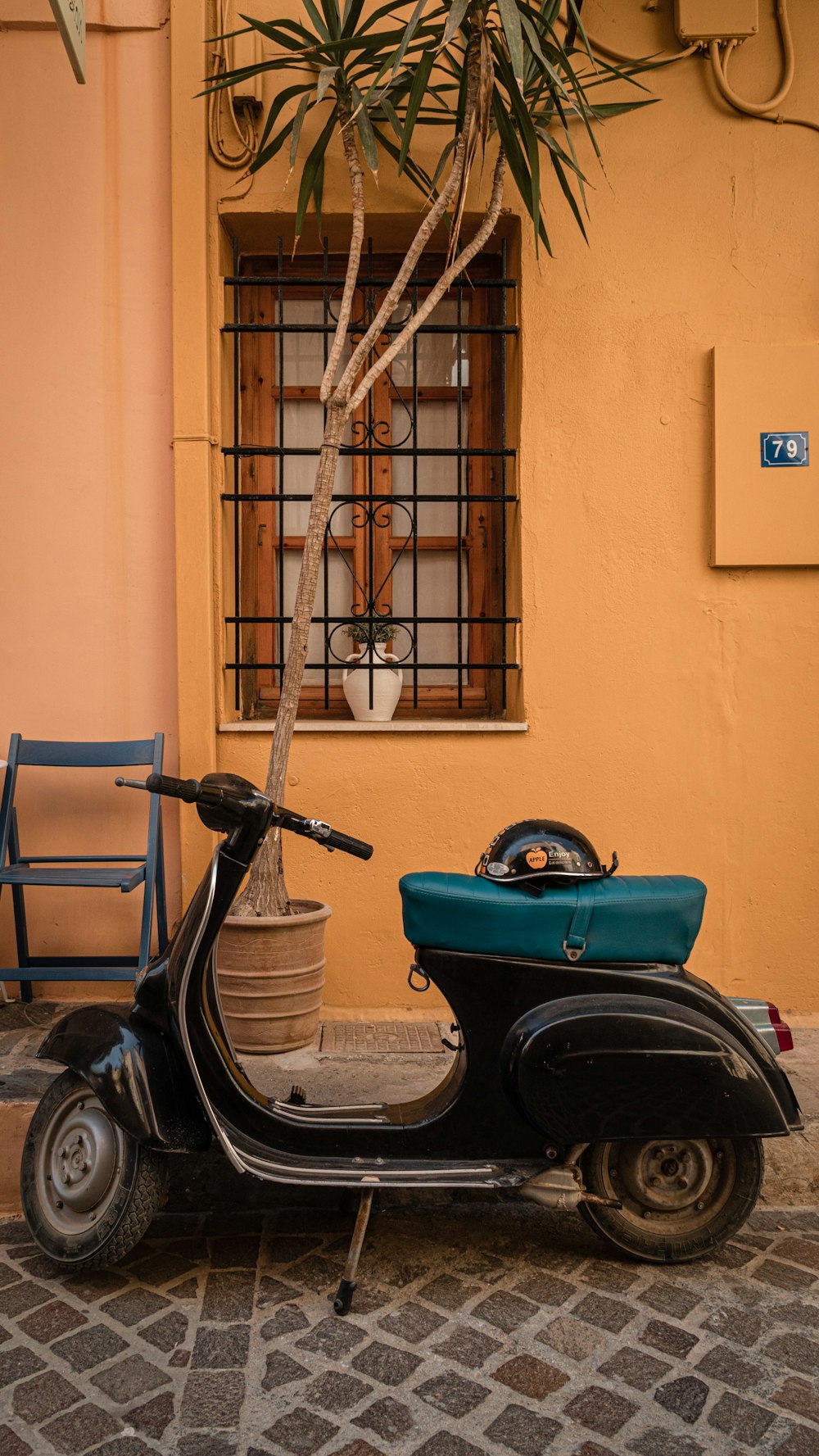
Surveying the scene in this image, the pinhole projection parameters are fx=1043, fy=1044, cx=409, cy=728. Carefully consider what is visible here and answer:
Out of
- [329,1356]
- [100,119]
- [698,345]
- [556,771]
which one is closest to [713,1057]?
[329,1356]

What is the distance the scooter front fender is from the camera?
243 centimetres

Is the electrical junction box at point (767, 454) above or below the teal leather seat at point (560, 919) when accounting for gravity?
above

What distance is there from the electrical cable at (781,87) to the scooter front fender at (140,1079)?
4.31 meters

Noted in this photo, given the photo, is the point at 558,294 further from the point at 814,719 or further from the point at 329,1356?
the point at 329,1356

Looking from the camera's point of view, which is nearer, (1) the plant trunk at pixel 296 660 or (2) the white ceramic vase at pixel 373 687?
(1) the plant trunk at pixel 296 660

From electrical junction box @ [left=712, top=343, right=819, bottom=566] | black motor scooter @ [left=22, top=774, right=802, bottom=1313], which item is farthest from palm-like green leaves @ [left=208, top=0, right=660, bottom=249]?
black motor scooter @ [left=22, top=774, right=802, bottom=1313]

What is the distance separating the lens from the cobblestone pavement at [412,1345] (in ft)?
6.59

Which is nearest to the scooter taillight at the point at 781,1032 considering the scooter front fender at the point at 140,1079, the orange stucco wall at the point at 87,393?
the scooter front fender at the point at 140,1079

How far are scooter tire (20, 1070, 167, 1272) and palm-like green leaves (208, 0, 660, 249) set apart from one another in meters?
3.05

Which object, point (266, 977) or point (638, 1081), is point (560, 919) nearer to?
point (638, 1081)

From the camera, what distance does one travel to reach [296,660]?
392cm

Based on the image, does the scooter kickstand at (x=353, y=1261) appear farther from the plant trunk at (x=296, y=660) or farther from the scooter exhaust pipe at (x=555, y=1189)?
the plant trunk at (x=296, y=660)

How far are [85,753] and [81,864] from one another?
49cm

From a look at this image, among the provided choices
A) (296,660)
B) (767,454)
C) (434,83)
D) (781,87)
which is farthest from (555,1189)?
(781,87)
